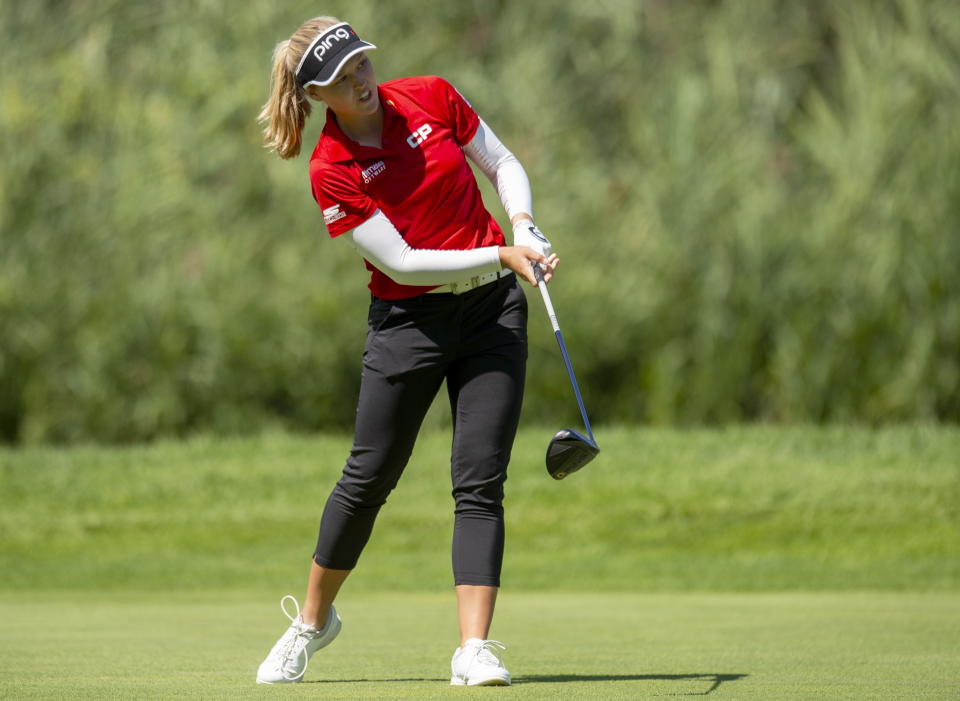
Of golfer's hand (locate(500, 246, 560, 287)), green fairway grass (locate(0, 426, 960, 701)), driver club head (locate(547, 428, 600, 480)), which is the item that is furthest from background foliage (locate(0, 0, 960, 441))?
golfer's hand (locate(500, 246, 560, 287))

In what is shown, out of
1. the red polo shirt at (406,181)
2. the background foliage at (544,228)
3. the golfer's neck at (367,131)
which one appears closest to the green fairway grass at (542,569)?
the background foliage at (544,228)

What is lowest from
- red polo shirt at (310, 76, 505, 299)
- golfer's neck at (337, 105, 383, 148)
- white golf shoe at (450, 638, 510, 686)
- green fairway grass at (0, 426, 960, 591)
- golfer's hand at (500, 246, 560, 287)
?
white golf shoe at (450, 638, 510, 686)

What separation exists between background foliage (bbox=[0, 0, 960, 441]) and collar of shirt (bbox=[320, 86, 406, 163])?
8.67 m

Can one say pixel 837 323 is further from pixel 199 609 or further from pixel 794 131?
pixel 199 609

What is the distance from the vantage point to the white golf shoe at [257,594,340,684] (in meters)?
4.11

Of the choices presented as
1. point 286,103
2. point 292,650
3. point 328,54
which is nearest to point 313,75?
point 328,54

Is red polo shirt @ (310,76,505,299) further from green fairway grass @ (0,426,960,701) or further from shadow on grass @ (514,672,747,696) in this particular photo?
green fairway grass @ (0,426,960,701)

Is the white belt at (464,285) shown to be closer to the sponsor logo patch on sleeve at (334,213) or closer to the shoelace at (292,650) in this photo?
the sponsor logo patch on sleeve at (334,213)

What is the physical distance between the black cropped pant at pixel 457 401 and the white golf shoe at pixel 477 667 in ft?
0.68

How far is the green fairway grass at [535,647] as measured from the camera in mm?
3840

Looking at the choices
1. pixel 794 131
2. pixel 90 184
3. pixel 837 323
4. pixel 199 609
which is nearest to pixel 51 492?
pixel 90 184

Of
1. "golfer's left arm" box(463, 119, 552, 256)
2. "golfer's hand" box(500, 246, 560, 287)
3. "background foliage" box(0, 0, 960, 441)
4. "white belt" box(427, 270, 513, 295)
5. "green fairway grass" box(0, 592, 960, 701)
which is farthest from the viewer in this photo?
"background foliage" box(0, 0, 960, 441)

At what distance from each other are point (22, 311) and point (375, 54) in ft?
13.0

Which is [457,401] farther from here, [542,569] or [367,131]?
[542,569]
